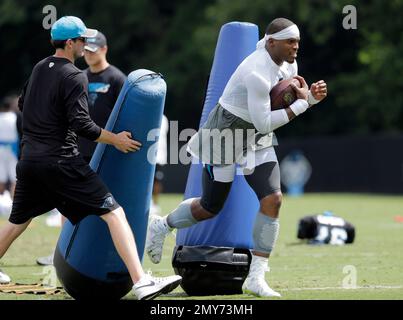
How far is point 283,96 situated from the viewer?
24.4ft

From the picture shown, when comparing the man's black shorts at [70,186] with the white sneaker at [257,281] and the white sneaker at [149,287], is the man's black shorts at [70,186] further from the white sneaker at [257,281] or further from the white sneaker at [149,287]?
the white sneaker at [257,281]

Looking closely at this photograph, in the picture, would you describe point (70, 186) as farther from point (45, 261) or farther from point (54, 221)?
point (54, 221)

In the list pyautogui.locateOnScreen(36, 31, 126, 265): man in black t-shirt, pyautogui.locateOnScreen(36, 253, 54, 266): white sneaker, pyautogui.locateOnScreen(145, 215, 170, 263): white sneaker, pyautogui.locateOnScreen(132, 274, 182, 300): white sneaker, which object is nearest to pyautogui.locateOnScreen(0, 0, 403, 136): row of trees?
pyautogui.locateOnScreen(36, 31, 126, 265): man in black t-shirt

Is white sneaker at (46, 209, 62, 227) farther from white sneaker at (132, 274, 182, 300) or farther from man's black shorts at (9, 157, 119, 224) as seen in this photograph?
white sneaker at (132, 274, 182, 300)

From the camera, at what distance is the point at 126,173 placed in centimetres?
746

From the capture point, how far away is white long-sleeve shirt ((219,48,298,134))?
727 cm

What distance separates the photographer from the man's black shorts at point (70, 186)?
23.0ft

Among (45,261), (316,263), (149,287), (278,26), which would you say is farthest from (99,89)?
(149,287)

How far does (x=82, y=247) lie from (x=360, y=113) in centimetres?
2504

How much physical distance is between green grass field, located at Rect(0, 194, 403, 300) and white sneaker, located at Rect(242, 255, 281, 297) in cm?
12

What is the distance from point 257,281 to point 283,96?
1.33 meters

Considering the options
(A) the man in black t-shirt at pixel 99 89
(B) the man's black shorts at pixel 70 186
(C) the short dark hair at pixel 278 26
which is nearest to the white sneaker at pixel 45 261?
(A) the man in black t-shirt at pixel 99 89

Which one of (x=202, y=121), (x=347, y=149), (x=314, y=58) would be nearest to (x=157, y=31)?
(x=314, y=58)

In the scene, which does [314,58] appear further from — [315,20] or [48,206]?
[48,206]
